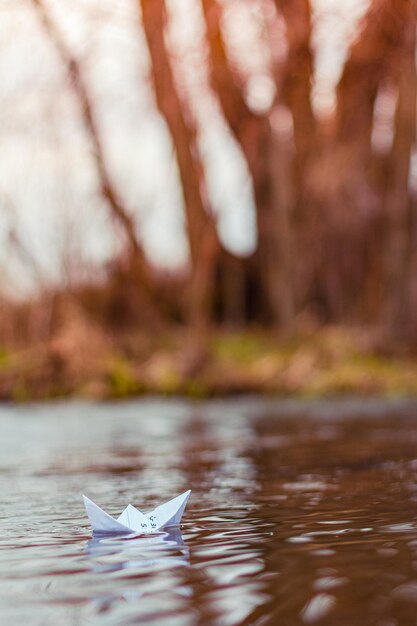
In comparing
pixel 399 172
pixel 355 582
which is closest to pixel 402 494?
pixel 355 582

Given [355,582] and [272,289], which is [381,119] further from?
[355,582]

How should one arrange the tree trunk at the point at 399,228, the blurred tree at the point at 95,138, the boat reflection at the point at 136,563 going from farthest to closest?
the tree trunk at the point at 399,228 → the blurred tree at the point at 95,138 → the boat reflection at the point at 136,563

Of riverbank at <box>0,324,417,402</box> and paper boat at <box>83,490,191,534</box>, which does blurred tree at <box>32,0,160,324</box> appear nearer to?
riverbank at <box>0,324,417,402</box>

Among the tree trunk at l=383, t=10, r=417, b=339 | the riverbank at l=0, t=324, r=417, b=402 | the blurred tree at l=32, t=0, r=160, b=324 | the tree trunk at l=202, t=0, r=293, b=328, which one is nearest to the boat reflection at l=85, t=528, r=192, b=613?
the riverbank at l=0, t=324, r=417, b=402

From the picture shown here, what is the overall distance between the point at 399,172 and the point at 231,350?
10.8ft

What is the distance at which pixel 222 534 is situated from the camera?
10.9 ft

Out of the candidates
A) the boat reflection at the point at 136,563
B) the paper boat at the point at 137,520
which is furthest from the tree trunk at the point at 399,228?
the boat reflection at the point at 136,563

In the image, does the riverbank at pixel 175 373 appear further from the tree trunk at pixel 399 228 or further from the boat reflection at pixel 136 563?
the boat reflection at pixel 136 563

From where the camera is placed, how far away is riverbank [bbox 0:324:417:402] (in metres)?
12.5

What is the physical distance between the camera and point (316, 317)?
1773 centimetres

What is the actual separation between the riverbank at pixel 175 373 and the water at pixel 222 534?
188 inches

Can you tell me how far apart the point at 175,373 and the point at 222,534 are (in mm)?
9529

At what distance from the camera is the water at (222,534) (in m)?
2.34

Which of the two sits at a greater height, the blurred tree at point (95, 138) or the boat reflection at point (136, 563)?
the blurred tree at point (95, 138)
